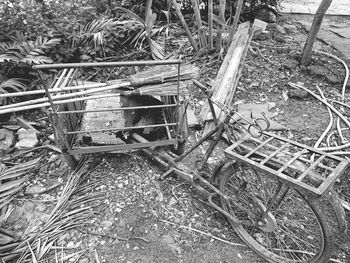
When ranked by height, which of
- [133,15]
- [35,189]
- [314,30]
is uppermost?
[314,30]

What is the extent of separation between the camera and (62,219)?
269 centimetres

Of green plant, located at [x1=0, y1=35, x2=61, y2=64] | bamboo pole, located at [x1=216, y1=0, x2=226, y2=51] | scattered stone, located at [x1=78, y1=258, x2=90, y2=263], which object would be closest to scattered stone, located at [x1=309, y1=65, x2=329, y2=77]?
bamboo pole, located at [x1=216, y1=0, x2=226, y2=51]

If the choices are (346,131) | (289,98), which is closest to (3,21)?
(289,98)

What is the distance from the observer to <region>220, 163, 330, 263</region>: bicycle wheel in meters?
2.35

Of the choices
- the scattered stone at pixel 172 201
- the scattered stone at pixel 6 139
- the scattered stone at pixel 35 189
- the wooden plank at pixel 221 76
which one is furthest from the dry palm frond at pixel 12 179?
the wooden plank at pixel 221 76

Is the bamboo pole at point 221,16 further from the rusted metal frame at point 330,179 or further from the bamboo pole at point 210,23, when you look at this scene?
the rusted metal frame at point 330,179

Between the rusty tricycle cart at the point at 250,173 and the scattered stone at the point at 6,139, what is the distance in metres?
1.12

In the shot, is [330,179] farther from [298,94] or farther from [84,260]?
[298,94]

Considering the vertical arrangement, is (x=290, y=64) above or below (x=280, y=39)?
below

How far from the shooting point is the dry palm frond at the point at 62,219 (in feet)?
7.91

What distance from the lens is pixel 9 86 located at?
3779 millimetres

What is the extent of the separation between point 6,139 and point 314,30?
190 inches

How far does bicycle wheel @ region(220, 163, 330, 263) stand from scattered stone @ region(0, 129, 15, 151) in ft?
9.25

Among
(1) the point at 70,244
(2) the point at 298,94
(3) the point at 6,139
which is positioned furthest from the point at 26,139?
(2) the point at 298,94
